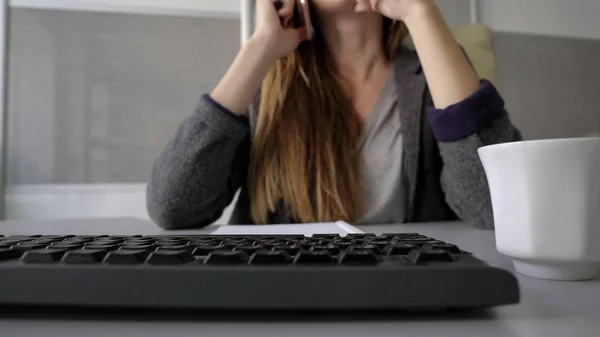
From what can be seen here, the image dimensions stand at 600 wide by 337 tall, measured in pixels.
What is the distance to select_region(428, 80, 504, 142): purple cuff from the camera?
57 cm

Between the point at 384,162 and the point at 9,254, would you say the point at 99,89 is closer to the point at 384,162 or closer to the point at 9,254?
the point at 384,162

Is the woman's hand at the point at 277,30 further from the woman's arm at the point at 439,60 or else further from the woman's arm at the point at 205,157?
the woman's arm at the point at 439,60

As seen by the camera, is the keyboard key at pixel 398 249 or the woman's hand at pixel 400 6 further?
the woman's hand at pixel 400 6

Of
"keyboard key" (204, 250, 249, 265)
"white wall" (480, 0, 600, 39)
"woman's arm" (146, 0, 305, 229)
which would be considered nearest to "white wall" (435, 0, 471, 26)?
"white wall" (480, 0, 600, 39)

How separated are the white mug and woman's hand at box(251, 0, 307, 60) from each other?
57cm

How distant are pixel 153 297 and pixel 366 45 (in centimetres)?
81

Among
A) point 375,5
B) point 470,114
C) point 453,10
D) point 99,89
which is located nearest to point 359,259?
point 470,114

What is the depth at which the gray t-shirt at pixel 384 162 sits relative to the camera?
760mm

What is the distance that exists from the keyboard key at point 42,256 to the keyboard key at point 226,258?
0.07 m

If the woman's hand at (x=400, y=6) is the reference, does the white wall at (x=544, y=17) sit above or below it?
above

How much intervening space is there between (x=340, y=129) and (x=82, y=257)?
0.63 metres

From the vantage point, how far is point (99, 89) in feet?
4.25

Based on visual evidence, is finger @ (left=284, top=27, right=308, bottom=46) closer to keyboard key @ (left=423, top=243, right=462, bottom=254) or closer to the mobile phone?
the mobile phone

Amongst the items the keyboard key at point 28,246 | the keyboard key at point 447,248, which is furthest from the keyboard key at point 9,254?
the keyboard key at point 447,248
